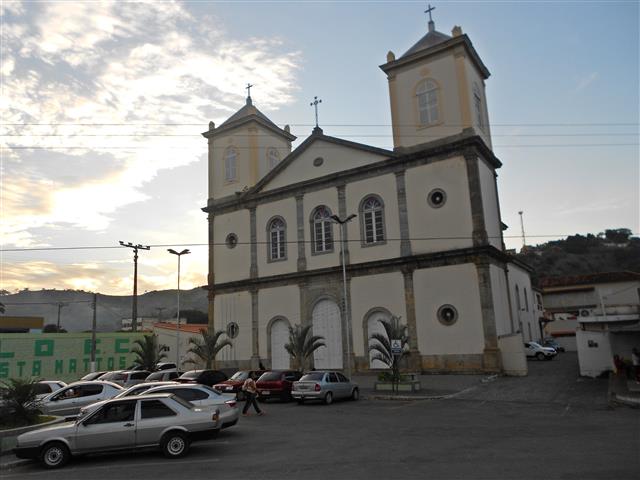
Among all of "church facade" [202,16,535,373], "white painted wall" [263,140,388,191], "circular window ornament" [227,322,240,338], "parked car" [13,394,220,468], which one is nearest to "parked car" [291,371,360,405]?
"church facade" [202,16,535,373]

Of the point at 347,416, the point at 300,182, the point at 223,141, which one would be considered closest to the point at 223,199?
the point at 223,141

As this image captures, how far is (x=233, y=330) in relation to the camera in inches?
1420

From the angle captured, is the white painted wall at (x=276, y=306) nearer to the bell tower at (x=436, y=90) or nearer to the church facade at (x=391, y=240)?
the church facade at (x=391, y=240)

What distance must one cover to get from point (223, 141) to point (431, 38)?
16955 millimetres

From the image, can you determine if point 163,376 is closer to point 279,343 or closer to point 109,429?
point 279,343

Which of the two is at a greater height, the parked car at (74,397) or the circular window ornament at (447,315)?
the circular window ornament at (447,315)

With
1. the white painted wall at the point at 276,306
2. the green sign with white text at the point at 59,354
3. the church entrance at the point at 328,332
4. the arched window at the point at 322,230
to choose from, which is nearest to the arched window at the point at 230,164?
the arched window at the point at 322,230

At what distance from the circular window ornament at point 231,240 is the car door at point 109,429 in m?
26.4

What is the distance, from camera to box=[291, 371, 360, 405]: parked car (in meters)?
20.0

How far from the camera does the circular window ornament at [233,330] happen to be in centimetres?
3578

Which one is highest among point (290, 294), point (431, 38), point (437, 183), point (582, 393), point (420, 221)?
point (431, 38)

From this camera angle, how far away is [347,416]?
652 inches

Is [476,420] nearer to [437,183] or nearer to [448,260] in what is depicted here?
[448,260]

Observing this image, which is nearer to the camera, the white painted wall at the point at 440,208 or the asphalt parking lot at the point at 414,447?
the asphalt parking lot at the point at 414,447
